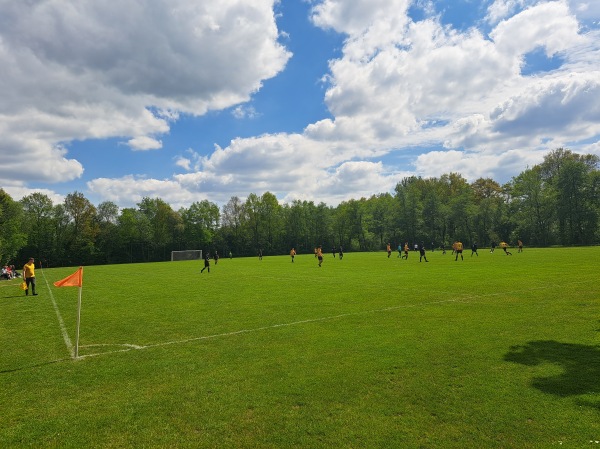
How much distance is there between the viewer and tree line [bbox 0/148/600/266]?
78500mm

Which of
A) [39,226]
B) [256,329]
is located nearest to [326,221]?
[39,226]

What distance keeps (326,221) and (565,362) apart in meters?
103

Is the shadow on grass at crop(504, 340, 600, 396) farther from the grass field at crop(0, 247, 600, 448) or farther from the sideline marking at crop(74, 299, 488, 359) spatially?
the sideline marking at crop(74, 299, 488, 359)

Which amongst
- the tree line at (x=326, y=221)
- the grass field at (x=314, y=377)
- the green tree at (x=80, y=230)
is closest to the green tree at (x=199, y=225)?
the tree line at (x=326, y=221)

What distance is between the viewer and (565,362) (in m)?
7.03

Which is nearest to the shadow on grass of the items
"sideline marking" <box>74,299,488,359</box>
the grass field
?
the grass field

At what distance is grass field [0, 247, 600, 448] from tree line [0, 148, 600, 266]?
59.8 meters

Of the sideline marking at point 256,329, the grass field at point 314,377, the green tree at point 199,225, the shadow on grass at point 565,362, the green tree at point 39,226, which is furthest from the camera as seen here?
the green tree at point 199,225

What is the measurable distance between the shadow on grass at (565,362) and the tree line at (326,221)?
220 ft

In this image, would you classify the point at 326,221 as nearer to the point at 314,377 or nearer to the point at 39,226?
the point at 39,226

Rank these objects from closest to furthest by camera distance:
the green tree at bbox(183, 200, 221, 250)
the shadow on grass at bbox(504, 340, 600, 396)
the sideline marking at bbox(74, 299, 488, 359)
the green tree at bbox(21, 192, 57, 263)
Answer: the shadow on grass at bbox(504, 340, 600, 396) < the sideline marking at bbox(74, 299, 488, 359) < the green tree at bbox(21, 192, 57, 263) < the green tree at bbox(183, 200, 221, 250)

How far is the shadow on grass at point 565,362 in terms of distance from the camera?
597 centimetres

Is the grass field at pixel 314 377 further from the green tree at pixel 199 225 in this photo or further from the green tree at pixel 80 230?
the green tree at pixel 199 225

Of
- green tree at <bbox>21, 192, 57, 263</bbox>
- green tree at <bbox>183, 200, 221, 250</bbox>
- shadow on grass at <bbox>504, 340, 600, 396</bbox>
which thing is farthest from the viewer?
green tree at <bbox>183, 200, 221, 250</bbox>
